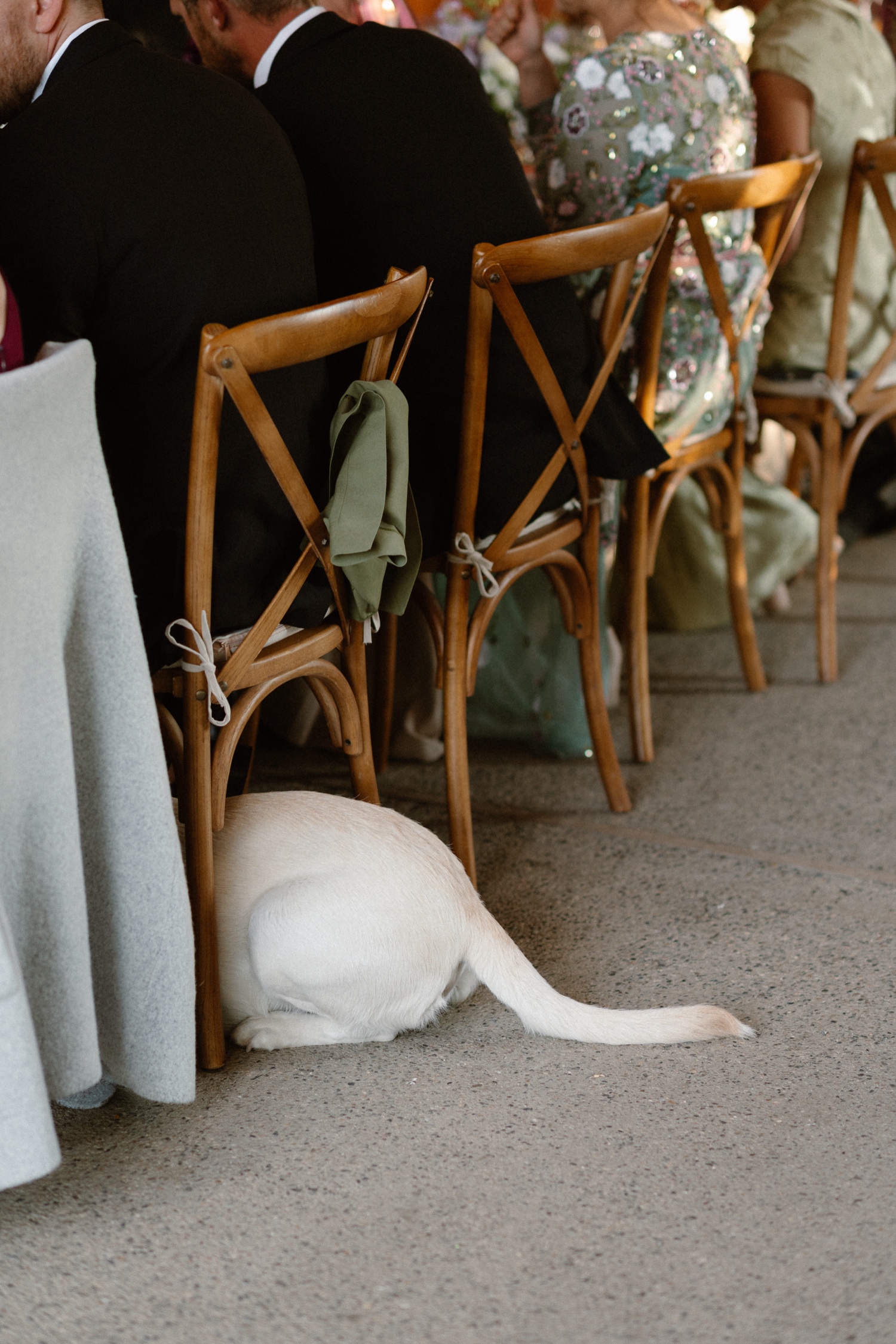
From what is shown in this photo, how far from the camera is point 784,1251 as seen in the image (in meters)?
1.23

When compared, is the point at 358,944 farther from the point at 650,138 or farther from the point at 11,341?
the point at 650,138

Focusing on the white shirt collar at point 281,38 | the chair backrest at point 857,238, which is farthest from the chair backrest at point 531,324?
the chair backrest at point 857,238

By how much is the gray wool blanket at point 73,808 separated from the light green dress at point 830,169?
1.91 meters

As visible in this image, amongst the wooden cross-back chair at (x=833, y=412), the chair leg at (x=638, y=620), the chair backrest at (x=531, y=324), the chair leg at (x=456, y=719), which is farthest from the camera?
the wooden cross-back chair at (x=833, y=412)

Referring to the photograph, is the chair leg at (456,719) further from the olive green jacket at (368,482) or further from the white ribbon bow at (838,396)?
the white ribbon bow at (838,396)

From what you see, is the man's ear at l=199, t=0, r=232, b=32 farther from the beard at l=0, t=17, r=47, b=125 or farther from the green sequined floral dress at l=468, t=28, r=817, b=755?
the green sequined floral dress at l=468, t=28, r=817, b=755

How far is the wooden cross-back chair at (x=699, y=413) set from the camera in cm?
212

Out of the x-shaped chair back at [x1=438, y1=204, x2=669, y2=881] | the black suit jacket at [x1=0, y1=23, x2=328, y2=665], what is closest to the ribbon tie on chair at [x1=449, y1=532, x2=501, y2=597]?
the x-shaped chair back at [x1=438, y1=204, x2=669, y2=881]

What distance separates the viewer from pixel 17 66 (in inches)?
60.7

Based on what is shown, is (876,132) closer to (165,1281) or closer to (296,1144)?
(296,1144)

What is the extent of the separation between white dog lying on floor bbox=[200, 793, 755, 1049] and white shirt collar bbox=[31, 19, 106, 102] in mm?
878

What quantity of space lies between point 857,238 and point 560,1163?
1.93m

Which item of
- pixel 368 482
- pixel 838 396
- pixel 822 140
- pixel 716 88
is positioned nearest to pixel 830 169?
pixel 822 140

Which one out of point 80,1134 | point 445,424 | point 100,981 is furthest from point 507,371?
point 80,1134
